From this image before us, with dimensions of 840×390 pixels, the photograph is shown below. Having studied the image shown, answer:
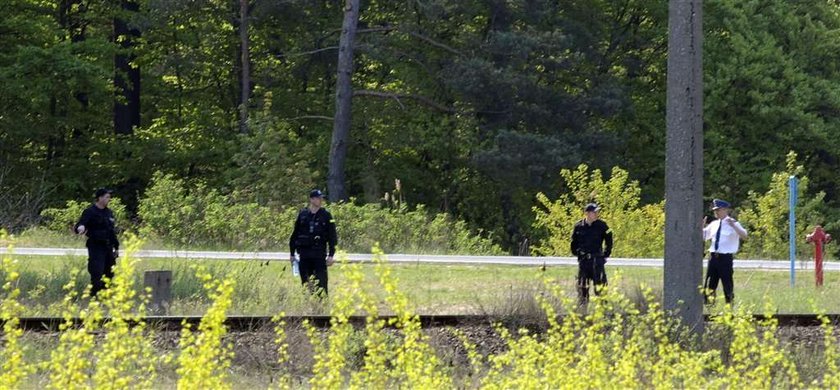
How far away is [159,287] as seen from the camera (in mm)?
17094

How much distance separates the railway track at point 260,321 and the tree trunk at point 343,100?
2409cm

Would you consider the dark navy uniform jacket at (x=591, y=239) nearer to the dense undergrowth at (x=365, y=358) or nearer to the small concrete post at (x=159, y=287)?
the small concrete post at (x=159, y=287)

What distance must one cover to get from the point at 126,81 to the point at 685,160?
107 feet

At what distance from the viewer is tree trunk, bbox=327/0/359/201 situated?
40.1m

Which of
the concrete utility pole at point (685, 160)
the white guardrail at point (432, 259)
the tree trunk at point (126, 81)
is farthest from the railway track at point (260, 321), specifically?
the tree trunk at point (126, 81)

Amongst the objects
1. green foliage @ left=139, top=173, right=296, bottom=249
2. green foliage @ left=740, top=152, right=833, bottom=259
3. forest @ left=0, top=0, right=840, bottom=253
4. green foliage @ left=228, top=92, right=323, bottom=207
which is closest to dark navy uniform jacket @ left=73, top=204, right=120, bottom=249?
green foliage @ left=139, top=173, right=296, bottom=249

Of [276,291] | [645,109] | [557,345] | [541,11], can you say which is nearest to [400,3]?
[541,11]

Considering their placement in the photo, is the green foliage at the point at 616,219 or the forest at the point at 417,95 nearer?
the green foliage at the point at 616,219

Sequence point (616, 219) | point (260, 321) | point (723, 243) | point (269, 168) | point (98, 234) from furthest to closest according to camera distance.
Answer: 1. point (269, 168)
2. point (616, 219)
3. point (723, 243)
4. point (98, 234)
5. point (260, 321)

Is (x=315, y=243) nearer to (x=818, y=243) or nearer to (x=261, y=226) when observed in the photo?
(x=818, y=243)

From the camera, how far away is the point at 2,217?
3145cm

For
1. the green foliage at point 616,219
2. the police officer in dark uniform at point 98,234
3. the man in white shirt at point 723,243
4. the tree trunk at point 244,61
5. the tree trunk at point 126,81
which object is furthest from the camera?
the tree trunk at point 126,81

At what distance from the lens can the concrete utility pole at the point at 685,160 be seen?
14.3 m

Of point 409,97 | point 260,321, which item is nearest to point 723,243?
point 260,321
